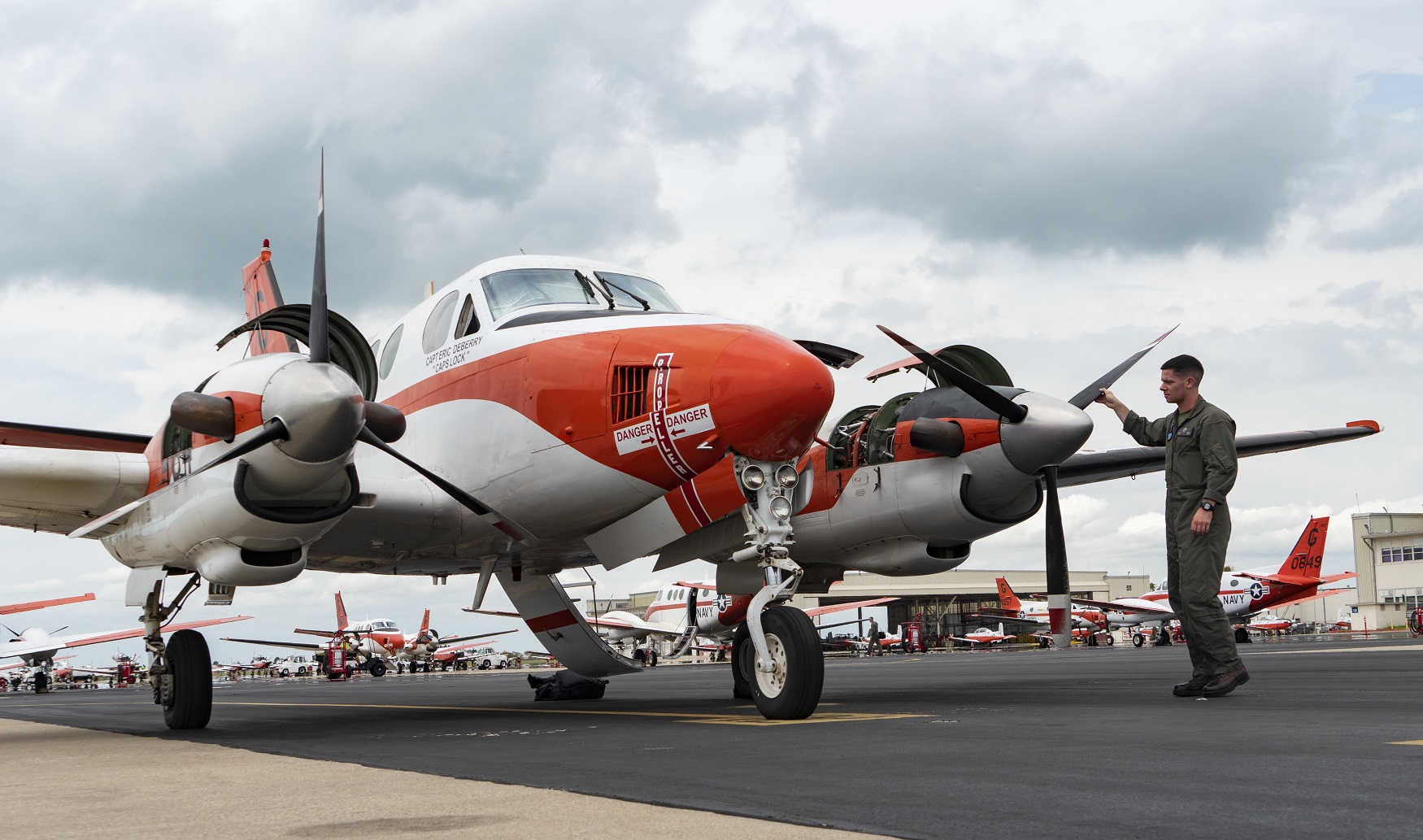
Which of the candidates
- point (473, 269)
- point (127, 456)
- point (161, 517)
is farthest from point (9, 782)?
point (473, 269)

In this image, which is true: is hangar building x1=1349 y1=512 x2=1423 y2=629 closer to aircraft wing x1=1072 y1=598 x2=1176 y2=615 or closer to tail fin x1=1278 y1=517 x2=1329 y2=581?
aircraft wing x1=1072 y1=598 x2=1176 y2=615

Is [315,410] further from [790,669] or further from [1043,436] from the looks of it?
[1043,436]

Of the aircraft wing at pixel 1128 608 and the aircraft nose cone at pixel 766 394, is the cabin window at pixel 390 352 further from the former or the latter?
the aircraft wing at pixel 1128 608

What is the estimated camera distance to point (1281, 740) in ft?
20.0

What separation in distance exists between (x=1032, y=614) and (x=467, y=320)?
67.8 meters

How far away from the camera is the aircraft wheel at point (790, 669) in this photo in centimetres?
859

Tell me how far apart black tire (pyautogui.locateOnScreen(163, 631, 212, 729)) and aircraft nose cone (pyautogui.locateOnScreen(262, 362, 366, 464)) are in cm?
322

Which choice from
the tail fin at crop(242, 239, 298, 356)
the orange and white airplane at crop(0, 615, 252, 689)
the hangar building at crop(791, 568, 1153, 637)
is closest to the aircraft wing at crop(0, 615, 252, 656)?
the orange and white airplane at crop(0, 615, 252, 689)

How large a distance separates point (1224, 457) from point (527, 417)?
239 inches

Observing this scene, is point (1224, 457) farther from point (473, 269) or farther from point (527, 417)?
point (473, 269)

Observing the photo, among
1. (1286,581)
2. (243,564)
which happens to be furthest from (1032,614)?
(243,564)

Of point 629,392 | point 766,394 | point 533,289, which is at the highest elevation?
point 533,289

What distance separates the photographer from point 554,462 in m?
10.4

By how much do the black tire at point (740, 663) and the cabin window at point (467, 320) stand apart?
14.0 ft
